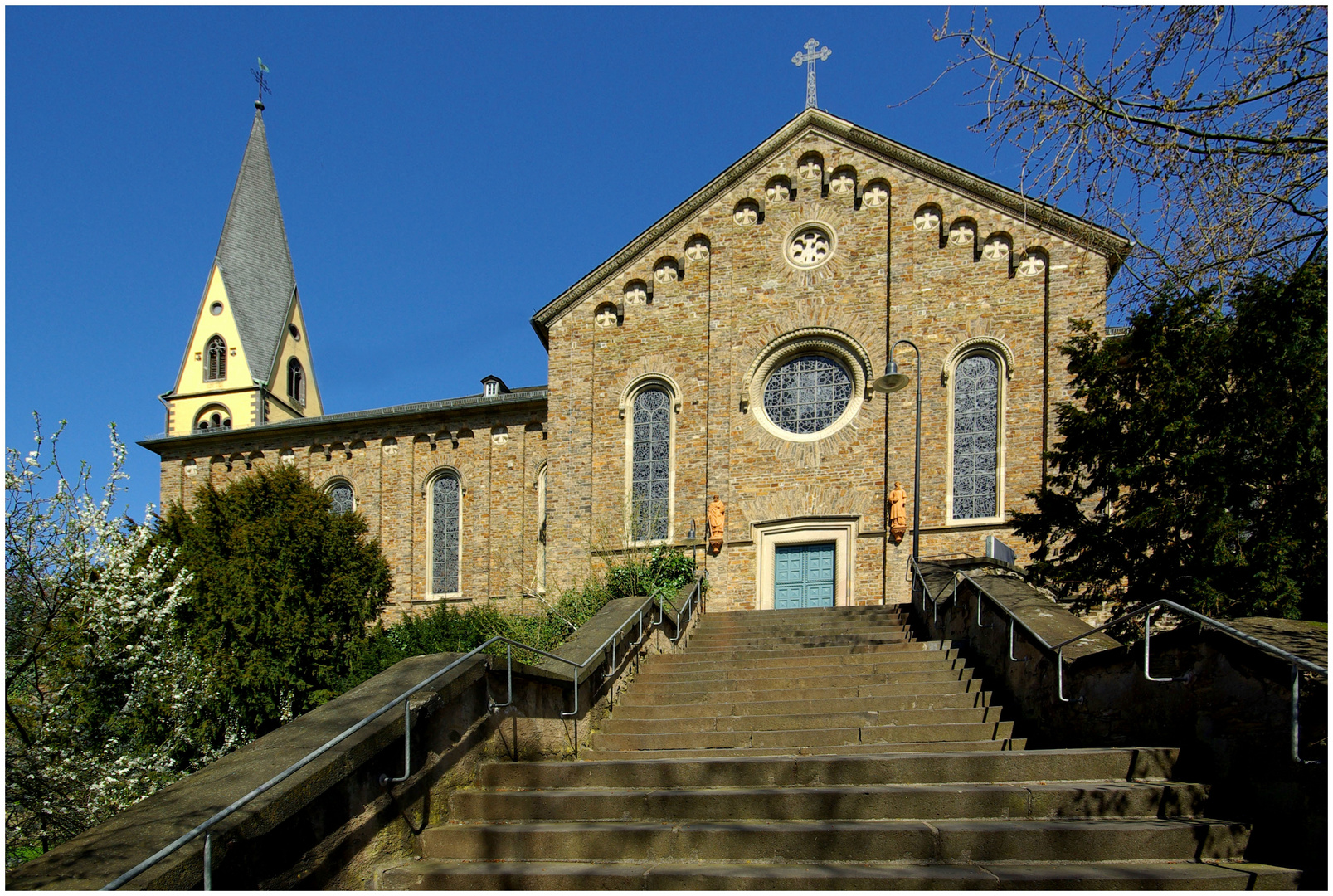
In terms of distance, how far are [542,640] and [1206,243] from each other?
463 inches

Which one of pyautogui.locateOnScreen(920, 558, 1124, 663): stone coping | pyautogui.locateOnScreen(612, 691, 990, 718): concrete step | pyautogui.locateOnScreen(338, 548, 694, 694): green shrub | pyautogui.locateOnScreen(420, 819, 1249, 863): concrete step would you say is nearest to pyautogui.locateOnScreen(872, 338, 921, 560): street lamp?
pyautogui.locateOnScreen(920, 558, 1124, 663): stone coping

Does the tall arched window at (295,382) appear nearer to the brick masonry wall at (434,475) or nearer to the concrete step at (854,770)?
the brick masonry wall at (434,475)

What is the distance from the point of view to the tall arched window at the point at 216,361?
36.3 meters

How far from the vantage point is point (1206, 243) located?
5930 millimetres

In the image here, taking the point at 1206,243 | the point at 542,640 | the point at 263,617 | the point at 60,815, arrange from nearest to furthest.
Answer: the point at 1206,243, the point at 60,815, the point at 542,640, the point at 263,617

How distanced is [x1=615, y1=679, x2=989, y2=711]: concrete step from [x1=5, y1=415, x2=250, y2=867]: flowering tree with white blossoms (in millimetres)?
6048

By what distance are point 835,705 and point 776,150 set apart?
14.1 m

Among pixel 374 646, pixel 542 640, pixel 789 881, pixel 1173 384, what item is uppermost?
pixel 1173 384

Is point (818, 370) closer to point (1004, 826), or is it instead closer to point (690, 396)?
point (690, 396)

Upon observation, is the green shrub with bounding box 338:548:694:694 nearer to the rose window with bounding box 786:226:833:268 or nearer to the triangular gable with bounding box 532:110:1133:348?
the triangular gable with bounding box 532:110:1133:348

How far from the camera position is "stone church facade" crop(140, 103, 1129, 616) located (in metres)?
17.3

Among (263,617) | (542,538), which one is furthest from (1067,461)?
(263,617)

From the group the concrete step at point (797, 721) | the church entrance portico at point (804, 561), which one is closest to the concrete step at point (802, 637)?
the concrete step at point (797, 721)

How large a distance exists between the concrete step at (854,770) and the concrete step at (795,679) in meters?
2.93
